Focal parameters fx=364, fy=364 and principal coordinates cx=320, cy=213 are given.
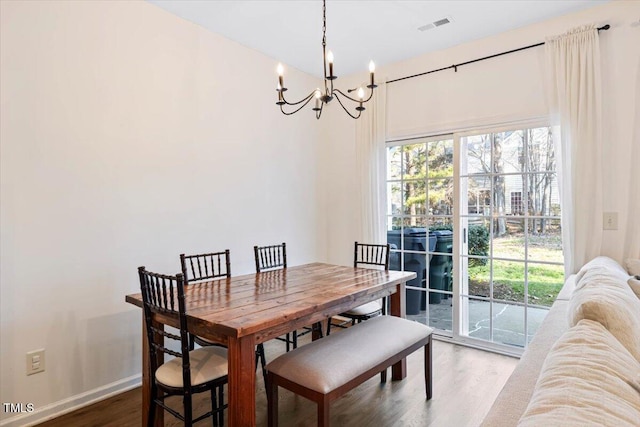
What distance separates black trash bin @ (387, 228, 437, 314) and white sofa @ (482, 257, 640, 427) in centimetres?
203

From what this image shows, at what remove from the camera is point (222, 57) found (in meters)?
3.37

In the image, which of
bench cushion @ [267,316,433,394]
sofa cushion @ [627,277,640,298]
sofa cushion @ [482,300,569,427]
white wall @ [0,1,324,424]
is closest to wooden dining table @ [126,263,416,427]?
bench cushion @ [267,316,433,394]

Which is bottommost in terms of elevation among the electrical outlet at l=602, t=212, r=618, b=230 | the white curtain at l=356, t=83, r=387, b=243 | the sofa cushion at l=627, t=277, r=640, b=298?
the sofa cushion at l=627, t=277, r=640, b=298

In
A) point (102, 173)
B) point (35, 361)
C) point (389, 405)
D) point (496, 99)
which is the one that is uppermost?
point (496, 99)

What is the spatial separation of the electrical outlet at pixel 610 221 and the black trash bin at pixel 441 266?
1.21 meters

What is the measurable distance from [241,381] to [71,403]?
1575 millimetres

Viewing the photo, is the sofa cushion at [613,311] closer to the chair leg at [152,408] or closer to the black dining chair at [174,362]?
the black dining chair at [174,362]

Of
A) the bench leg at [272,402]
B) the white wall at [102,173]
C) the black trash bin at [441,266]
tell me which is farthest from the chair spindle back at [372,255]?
the bench leg at [272,402]

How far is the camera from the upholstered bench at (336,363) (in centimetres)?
178

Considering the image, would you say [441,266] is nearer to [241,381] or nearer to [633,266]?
[633,266]

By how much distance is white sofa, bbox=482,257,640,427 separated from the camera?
776 mm

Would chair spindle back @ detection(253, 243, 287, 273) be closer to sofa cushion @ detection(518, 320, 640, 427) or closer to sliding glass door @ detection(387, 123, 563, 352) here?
sliding glass door @ detection(387, 123, 563, 352)

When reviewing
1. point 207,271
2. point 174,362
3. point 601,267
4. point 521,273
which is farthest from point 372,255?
point 174,362

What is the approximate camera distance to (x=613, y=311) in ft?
4.19
